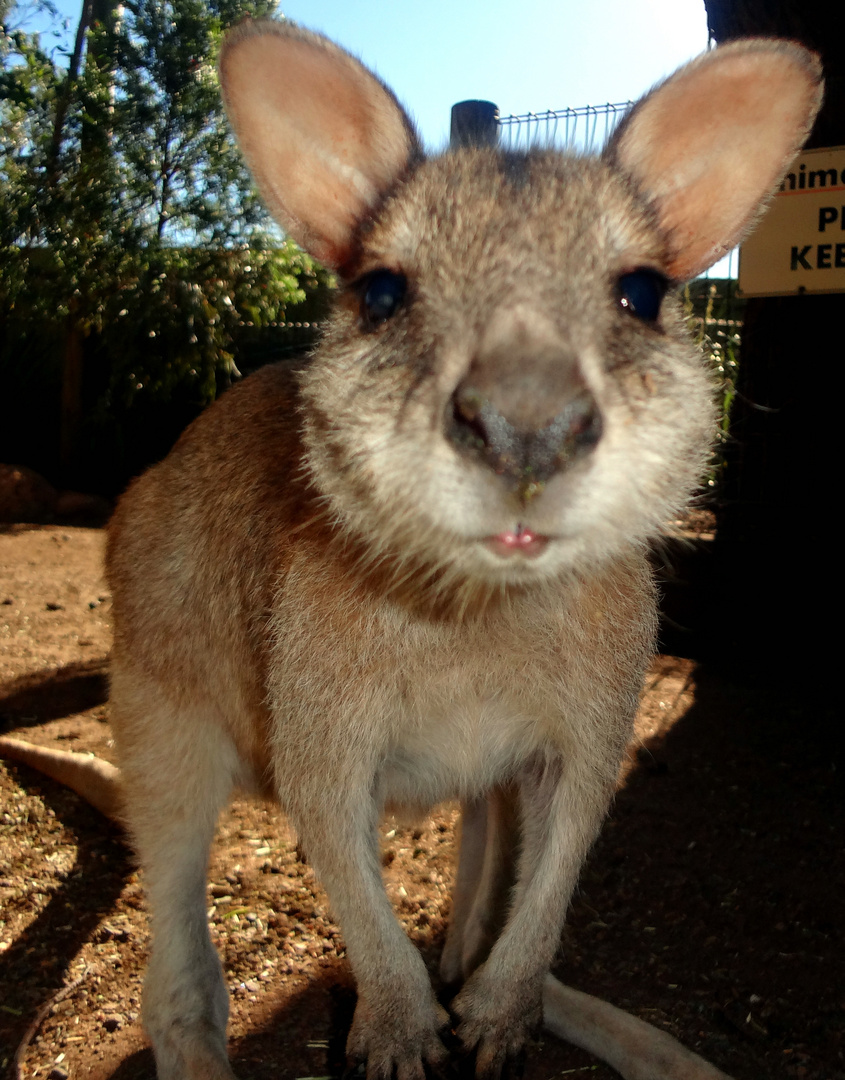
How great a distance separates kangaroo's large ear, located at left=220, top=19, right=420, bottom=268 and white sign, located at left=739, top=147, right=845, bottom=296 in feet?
8.57

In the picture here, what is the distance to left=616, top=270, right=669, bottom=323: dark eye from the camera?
4.36 feet

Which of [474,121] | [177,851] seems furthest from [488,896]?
[474,121]

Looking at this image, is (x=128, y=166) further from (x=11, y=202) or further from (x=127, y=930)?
(x=127, y=930)

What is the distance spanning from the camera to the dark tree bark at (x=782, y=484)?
372 centimetres

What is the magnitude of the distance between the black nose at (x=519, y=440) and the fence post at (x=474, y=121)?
3.08 ft

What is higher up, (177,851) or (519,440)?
(519,440)

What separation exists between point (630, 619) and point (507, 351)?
76 centimetres

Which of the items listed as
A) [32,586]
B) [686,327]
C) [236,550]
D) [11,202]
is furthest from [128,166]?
[686,327]

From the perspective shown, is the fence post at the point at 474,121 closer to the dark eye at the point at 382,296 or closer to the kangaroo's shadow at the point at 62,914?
the dark eye at the point at 382,296

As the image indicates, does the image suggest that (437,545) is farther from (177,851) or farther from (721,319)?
(721,319)

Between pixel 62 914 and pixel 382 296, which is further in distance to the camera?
pixel 62 914

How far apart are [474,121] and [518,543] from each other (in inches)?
74.5

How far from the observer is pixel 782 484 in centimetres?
392

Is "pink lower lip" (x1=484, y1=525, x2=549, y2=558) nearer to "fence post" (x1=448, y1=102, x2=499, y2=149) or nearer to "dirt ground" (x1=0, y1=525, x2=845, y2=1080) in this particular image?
"fence post" (x1=448, y1=102, x2=499, y2=149)
